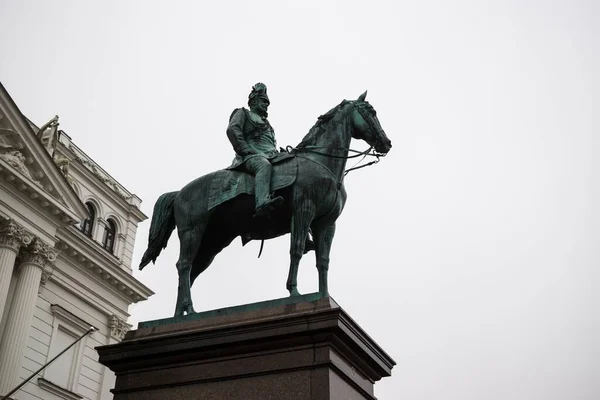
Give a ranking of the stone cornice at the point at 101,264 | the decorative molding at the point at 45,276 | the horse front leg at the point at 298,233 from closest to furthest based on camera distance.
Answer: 1. the horse front leg at the point at 298,233
2. the decorative molding at the point at 45,276
3. the stone cornice at the point at 101,264

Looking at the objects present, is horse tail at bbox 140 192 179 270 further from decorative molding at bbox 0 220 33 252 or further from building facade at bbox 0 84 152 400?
decorative molding at bbox 0 220 33 252

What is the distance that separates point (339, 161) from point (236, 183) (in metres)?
1.63

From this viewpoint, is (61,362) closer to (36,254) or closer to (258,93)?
(36,254)

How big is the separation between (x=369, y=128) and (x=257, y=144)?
1.91 metres

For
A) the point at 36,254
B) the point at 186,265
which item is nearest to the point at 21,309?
the point at 36,254

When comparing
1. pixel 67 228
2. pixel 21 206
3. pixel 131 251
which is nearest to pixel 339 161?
pixel 21 206

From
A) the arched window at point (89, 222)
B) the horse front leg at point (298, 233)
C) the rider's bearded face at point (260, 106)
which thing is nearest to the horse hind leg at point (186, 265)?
the horse front leg at point (298, 233)

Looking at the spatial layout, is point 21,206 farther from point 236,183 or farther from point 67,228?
point 236,183

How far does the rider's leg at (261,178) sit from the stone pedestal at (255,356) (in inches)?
62.4

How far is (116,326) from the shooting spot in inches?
1340

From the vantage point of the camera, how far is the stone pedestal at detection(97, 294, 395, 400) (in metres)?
7.97

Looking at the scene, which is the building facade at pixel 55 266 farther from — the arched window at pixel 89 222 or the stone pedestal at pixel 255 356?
the stone pedestal at pixel 255 356

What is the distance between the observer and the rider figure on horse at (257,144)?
9789 millimetres

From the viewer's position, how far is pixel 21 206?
93.1 ft
